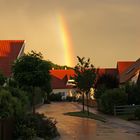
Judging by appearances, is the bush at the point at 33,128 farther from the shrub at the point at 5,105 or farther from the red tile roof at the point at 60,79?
the red tile roof at the point at 60,79

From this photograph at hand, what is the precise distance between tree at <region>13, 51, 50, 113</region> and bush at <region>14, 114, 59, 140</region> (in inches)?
365

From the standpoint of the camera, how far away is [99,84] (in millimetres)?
60344

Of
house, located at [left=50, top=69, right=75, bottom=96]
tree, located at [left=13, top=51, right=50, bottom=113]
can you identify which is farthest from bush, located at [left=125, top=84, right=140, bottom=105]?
house, located at [left=50, top=69, right=75, bottom=96]

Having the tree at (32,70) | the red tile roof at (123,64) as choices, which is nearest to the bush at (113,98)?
the tree at (32,70)

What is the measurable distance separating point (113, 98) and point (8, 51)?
21.0 metres

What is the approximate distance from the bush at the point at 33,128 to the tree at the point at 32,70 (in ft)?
30.4

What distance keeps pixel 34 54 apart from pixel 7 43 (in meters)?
34.1

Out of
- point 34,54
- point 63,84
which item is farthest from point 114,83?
point 63,84

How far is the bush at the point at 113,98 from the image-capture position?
45656 millimetres

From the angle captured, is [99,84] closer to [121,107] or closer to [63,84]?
[121,107]

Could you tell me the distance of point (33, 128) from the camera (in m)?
19.6

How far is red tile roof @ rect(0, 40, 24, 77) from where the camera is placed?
56963 mm

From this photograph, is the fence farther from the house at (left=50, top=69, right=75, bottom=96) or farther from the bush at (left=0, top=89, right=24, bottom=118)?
the house at (left=50, top=69, right=75, bottom=96)

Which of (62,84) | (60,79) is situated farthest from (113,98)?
(60,79)
